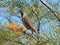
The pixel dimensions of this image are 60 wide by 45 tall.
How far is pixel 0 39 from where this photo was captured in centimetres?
191

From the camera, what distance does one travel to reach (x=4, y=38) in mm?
1944

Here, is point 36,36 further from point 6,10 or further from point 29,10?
point 6,10

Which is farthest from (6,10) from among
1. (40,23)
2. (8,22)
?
(40,23)

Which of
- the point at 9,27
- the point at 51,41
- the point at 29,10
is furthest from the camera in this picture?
the point at 29,10

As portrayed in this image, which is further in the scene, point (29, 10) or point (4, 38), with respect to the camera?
point (29, 10)

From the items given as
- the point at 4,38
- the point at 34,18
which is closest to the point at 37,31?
the point at 34,18

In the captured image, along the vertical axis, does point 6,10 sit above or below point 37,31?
above

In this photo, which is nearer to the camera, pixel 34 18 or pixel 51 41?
pixel 51 41

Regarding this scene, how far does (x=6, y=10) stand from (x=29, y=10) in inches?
9.0

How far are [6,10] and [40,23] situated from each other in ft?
1.14

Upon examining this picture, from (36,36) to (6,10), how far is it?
477mm

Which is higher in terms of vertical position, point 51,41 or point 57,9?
point 57,9

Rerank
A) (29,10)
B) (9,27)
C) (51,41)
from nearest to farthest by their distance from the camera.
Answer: (51,41) < (9,27) < (29,10)

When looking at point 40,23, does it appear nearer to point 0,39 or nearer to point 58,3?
point 58,3
